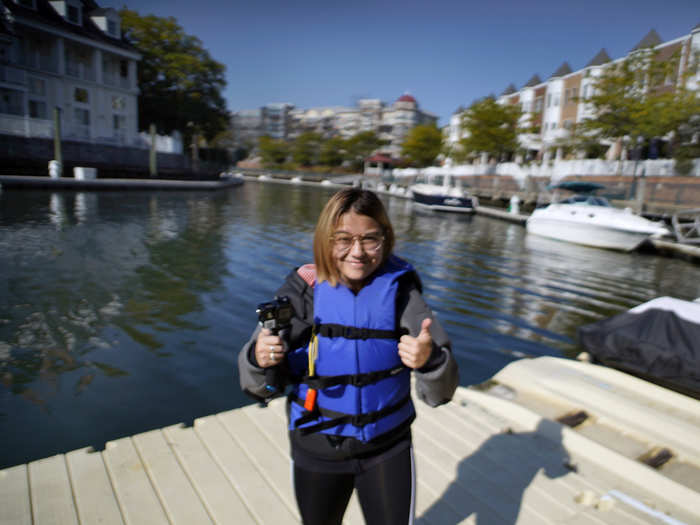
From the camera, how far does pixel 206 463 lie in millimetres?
3291

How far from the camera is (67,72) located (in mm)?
36500

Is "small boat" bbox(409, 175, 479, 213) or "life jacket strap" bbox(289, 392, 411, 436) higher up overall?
"small boat" bbox(409, 175, 479, 213)

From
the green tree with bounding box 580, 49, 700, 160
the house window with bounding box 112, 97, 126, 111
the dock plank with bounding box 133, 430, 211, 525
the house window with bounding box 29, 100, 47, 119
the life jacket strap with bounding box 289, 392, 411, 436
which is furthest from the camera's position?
the house window with bounding box 112, 97, 126, 111

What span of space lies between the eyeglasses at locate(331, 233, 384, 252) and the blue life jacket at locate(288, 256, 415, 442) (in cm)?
14

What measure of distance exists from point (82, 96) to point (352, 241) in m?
45.6

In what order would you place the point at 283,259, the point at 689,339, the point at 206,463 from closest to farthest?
the point at 206,463 → the point at 689,339 → the point at 283,259

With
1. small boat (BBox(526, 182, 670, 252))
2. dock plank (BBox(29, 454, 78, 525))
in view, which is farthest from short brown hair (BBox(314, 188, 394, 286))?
small boat (BBox(526, 182, 670, 252))

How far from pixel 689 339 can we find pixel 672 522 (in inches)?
150

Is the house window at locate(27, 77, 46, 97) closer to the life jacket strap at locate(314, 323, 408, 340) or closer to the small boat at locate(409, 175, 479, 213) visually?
the small boat at locate(409, 175, 479, 213)

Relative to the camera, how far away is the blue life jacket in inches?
74.5

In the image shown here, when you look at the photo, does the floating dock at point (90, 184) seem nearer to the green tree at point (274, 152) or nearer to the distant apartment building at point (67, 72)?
the distant apartment building at point (67, 72)

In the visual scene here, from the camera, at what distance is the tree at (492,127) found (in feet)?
172

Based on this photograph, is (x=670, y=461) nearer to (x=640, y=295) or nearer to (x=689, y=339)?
(x=689, y=339)

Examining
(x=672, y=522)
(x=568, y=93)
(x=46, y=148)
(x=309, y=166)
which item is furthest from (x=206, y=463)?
(x=309, y=166)
